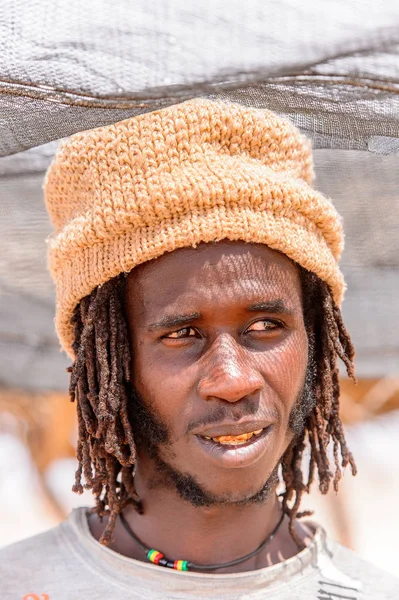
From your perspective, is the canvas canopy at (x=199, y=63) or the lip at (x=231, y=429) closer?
the canvas canopy at (x=199, y=63)

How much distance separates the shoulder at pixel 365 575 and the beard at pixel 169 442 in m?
0.25

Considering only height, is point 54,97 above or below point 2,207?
above

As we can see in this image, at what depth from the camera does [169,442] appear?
5.80 feet

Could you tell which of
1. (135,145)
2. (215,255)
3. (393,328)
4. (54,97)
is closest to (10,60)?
(54,97)

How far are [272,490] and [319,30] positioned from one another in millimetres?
1130

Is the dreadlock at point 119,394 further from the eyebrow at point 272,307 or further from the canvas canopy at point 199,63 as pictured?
the canvas canopy at point 199,63

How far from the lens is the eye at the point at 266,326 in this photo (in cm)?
175

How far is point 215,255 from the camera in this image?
1.70 meters

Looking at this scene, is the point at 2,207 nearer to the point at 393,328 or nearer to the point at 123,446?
the point at 123,446

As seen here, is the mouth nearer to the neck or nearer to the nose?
the nose

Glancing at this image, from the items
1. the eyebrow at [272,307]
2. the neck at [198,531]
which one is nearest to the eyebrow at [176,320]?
the eyebrow at [272,307]

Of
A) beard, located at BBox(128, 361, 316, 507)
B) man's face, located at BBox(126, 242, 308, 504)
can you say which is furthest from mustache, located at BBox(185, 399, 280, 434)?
beard, located at BBox(128, 361, 316, 507)

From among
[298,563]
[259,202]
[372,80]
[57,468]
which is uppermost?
[372,80]

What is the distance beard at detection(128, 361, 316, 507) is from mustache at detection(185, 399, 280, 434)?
111 millimetres
